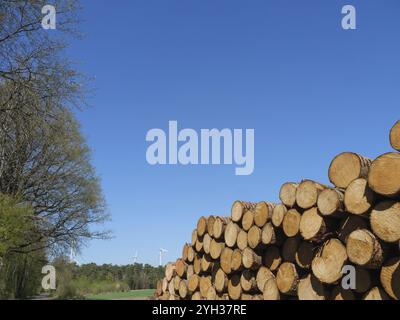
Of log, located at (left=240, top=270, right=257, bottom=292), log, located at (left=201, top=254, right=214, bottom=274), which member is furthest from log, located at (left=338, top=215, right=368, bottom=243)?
log, located at (left=201, top=254, right=214, bottom=274)

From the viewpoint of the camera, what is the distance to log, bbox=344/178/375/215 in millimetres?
5031

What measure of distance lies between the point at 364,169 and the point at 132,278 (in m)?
28.4

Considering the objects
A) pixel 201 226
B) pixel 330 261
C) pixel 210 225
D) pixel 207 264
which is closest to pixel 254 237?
pixel 210 225

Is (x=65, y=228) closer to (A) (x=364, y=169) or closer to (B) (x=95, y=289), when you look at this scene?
(B) (x=95, y=289)

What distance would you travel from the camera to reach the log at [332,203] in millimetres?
5523

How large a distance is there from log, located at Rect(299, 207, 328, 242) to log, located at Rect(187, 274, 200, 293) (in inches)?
157

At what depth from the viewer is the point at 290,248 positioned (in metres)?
6.62

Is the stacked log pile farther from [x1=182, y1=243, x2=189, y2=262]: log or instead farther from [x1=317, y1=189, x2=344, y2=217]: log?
[x1=182, y1=243, x2=189, y2=262]: log

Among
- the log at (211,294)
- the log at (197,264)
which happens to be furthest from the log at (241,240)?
the log at (197,264)

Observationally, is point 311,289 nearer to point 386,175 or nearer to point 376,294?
point 376,294

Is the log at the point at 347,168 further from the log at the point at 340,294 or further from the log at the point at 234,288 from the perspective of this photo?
the log at the point at 234,288

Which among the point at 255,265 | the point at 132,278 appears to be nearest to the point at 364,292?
the point at 255,265

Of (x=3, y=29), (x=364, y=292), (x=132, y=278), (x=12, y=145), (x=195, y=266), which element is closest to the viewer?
(x=364, y=292)
